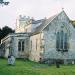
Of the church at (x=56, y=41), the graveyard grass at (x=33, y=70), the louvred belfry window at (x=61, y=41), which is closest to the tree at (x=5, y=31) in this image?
the church at (x=56, y=41)

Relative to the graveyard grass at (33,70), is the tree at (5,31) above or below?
above

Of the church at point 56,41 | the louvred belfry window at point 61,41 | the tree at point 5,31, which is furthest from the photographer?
the tree at point 5,31

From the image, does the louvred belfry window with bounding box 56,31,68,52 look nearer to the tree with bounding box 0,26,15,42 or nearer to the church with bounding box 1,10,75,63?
the church with bounding box 1,10,75,63

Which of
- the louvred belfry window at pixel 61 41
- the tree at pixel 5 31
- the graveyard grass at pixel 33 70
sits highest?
the tree at pixel 5 31

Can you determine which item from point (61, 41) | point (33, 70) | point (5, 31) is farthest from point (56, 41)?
point (5, 31)

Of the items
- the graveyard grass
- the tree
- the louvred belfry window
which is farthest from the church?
the tree

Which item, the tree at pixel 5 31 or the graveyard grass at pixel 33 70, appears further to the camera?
the tree at pixel 5 31

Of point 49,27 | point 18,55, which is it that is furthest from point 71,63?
point 18,55

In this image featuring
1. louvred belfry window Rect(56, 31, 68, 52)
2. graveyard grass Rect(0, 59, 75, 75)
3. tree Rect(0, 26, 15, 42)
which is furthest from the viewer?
tree Rect(0, 26, 15, 42)

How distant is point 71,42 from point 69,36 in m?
1.01

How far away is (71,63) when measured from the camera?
49.9 meters

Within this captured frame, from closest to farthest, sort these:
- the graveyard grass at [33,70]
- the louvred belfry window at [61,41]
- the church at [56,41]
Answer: the graveyard grass at [33,70], the church at [56,41], the louvred belfry window at [61,41]

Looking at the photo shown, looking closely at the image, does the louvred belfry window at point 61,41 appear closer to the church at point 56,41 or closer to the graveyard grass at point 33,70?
the church at point 56,41

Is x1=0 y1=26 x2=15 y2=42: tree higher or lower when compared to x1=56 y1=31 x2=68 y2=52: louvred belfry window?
higher
